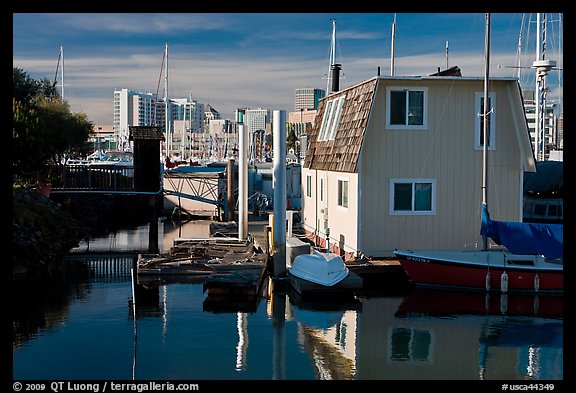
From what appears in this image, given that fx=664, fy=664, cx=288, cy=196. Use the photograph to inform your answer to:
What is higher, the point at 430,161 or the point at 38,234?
the point at 430,161

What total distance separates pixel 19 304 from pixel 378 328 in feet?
33.4

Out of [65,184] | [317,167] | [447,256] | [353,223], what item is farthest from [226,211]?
[447,256]

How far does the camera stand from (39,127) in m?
30.5

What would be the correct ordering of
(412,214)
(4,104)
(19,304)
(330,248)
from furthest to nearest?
(330,248)
(412,214)
(19,304)
(4,104)

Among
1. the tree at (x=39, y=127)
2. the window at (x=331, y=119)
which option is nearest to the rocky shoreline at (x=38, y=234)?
the tree at (x=39, y=127)

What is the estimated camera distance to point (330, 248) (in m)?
25.8

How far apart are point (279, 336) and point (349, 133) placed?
1023 cm

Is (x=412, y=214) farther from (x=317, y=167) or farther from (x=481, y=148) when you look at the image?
(x=317, y=167)

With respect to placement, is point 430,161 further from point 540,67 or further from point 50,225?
point 540,67

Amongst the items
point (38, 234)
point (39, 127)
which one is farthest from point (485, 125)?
point (39, 127)

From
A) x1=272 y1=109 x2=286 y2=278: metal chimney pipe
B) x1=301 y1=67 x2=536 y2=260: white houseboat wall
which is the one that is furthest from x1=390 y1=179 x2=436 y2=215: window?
x1=272 y1=109 x2=286 y2=278: metal chimney pipe

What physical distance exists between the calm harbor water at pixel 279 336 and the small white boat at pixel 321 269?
31.0 inches

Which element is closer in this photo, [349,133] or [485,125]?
[485,125]

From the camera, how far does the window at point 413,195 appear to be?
22.3 m
